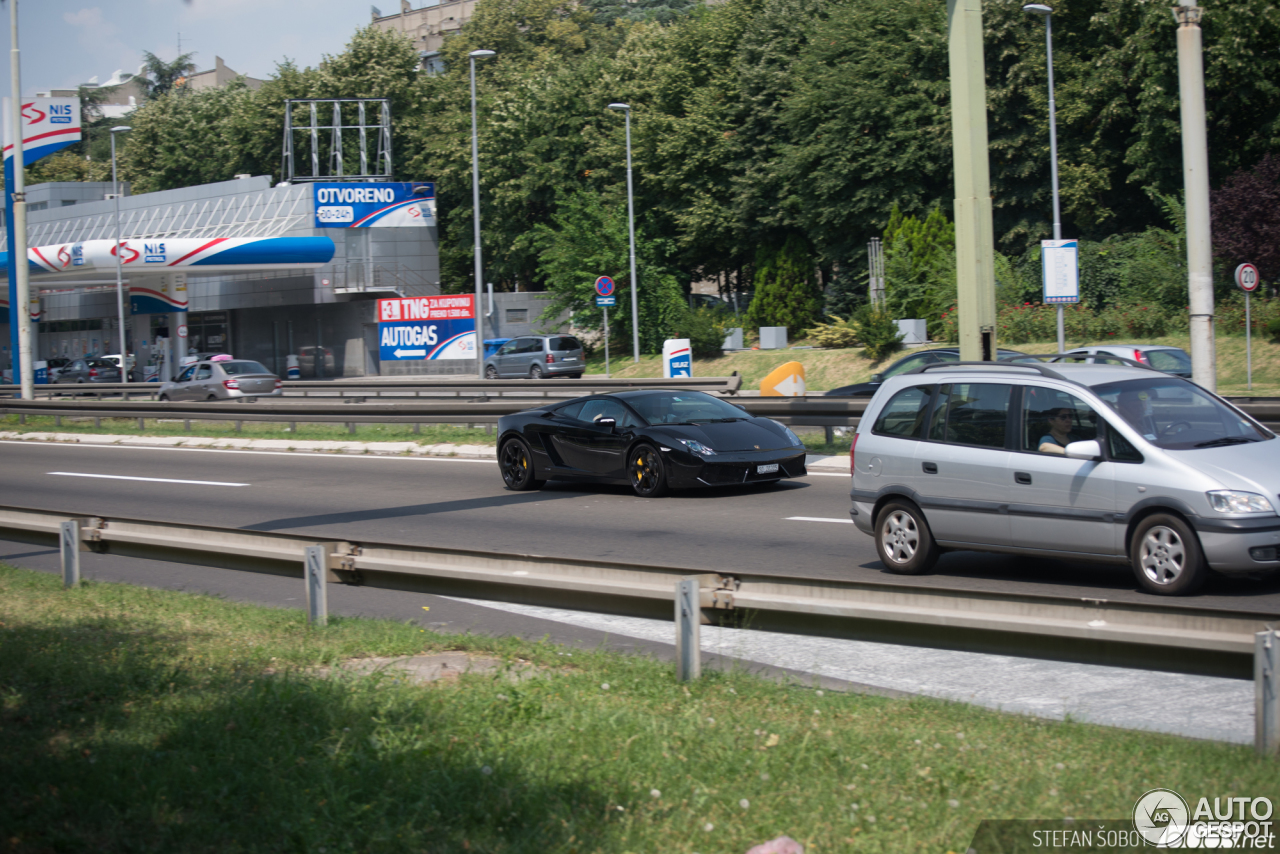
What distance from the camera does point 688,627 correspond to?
5.57m

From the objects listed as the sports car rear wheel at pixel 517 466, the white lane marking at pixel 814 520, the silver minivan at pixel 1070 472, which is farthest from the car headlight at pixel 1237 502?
the sports car rear wheel at pixel 517 466

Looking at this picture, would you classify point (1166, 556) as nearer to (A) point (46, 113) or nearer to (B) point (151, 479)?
(B) point (151, 479)

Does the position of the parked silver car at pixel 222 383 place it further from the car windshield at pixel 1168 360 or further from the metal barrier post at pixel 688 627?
the metal barrier post at pixel 688 627

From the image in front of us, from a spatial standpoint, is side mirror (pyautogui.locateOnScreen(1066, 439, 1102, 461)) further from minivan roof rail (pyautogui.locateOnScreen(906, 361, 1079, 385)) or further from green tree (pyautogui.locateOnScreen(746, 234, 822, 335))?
green tree (pyautogui.locateOnScreen(746, 234, 822, 335))

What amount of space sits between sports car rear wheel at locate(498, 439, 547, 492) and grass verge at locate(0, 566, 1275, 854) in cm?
977

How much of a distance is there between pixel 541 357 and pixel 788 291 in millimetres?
10668

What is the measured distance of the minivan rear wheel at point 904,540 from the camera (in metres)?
9.13

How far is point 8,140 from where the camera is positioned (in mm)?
36250

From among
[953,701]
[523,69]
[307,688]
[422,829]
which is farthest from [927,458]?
[523,69]

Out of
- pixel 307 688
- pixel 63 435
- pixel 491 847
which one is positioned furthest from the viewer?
pixel 63 435

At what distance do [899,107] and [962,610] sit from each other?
41934 mm

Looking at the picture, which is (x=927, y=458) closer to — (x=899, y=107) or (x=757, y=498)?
(x=757, y=498)

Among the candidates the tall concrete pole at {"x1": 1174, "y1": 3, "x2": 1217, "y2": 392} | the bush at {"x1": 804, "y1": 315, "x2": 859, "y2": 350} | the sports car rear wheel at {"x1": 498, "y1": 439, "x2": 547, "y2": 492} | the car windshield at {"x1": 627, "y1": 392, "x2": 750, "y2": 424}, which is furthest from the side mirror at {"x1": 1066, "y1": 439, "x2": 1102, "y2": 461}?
the bush at {"x1": 804, "y1": 315, "x2": 859, "y2": 350}

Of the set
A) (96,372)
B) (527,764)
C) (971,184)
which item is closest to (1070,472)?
(527,764)
